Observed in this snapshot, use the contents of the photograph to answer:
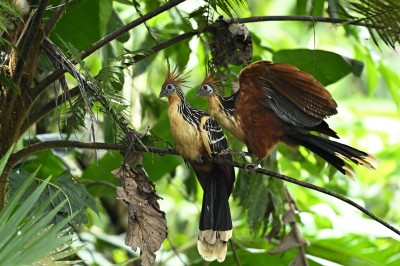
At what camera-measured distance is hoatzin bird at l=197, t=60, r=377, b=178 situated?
1787 millimetres

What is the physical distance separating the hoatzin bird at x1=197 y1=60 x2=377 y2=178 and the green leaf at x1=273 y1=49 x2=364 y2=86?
0.53 metres

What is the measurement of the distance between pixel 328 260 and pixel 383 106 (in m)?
3.62

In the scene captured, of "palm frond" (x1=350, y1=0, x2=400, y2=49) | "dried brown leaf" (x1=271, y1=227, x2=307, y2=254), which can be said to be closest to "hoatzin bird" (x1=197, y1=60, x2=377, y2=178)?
"palm frond" (x1=350, y1=0, x2=400, y2=49)

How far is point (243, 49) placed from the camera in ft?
6.77

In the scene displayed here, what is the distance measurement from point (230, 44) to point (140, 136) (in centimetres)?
50

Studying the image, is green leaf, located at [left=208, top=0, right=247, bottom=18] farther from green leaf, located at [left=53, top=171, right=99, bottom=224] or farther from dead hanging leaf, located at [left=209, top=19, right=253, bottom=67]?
green leaf, located at [left=53, top=171, right=99, bottom=224]

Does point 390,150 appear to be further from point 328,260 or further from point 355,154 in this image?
point 355,154

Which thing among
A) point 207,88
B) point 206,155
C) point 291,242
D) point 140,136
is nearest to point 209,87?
point 207,88

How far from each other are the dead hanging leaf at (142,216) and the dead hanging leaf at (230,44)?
539mm

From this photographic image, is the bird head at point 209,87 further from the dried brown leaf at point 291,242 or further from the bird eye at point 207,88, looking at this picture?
the dried brown leaf at point 291,242

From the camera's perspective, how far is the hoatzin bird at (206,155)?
1.85 metres

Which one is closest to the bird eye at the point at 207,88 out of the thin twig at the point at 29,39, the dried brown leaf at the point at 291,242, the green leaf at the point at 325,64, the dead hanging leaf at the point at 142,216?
the dead hanging leaf at the point at 142,216

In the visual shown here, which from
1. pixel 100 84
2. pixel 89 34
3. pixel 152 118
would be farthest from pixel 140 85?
pixel 100 84

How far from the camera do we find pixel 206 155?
6.15 ft
